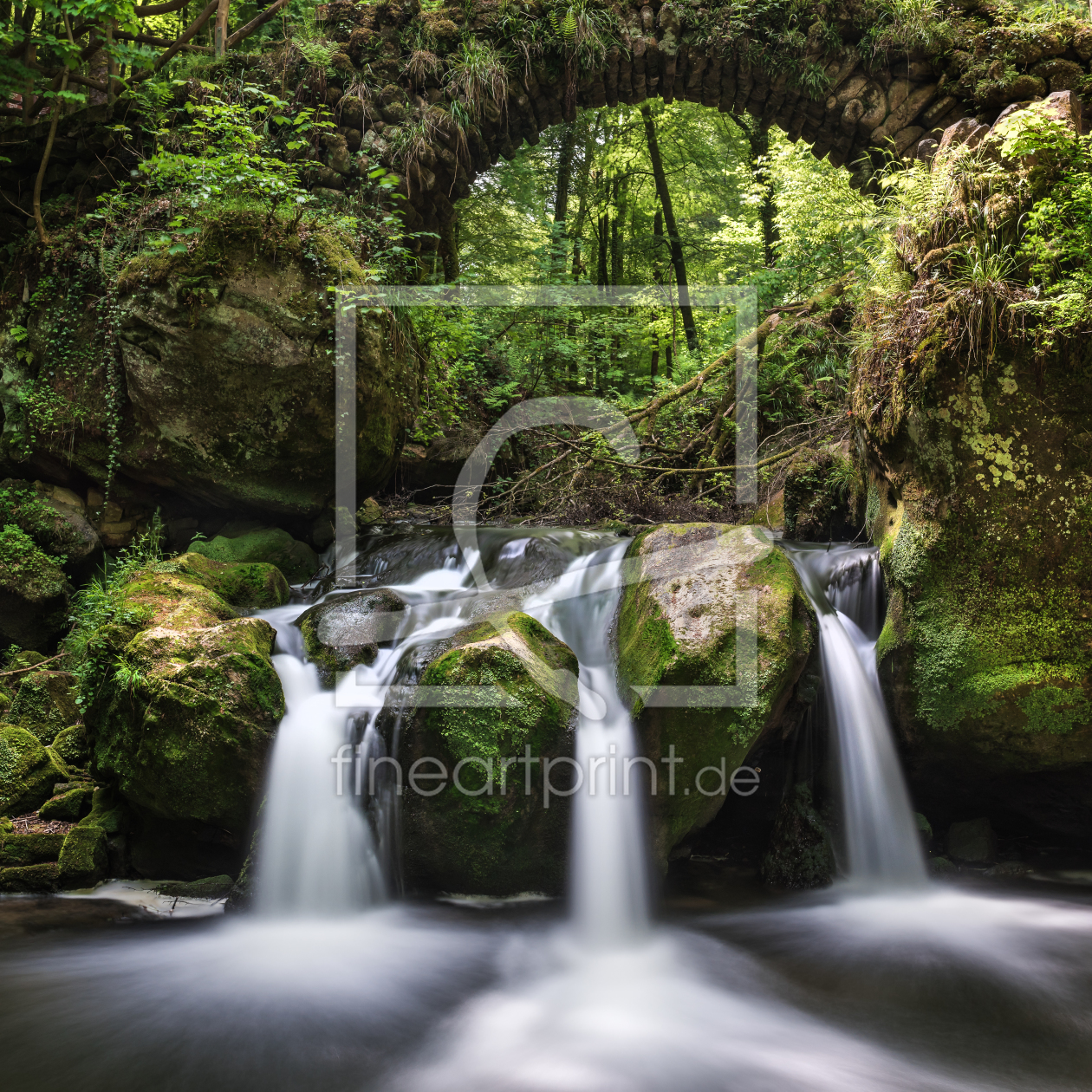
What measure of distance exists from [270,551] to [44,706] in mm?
2129

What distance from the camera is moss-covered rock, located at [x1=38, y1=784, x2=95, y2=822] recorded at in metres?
4.72

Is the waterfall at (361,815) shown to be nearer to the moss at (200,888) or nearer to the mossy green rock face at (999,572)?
the moss at (200,888)

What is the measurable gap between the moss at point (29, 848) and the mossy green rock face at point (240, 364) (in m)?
3.31

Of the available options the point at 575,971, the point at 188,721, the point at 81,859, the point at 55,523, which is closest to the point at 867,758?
the point at 575,971

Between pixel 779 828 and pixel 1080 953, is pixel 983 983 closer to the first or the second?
pixel 1080 953

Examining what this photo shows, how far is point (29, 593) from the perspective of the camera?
20.6ft

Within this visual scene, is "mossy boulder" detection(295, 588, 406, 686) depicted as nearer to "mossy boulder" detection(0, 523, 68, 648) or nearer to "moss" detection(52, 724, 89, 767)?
"moss" detection(52, 724, 89, 767)

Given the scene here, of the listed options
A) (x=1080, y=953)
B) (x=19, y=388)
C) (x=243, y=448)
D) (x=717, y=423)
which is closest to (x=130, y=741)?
(x=243, y=448)

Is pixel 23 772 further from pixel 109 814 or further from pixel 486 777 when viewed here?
pixel 486 777

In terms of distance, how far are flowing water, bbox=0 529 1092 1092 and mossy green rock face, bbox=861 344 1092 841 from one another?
46 centimetres

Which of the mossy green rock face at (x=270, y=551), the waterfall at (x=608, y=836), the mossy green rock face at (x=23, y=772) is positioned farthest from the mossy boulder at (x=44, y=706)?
the waterfall at (x=608, y=836)

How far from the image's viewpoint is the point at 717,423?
8.41 metres

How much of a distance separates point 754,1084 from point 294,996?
191cm

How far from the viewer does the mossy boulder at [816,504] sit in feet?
22.9
